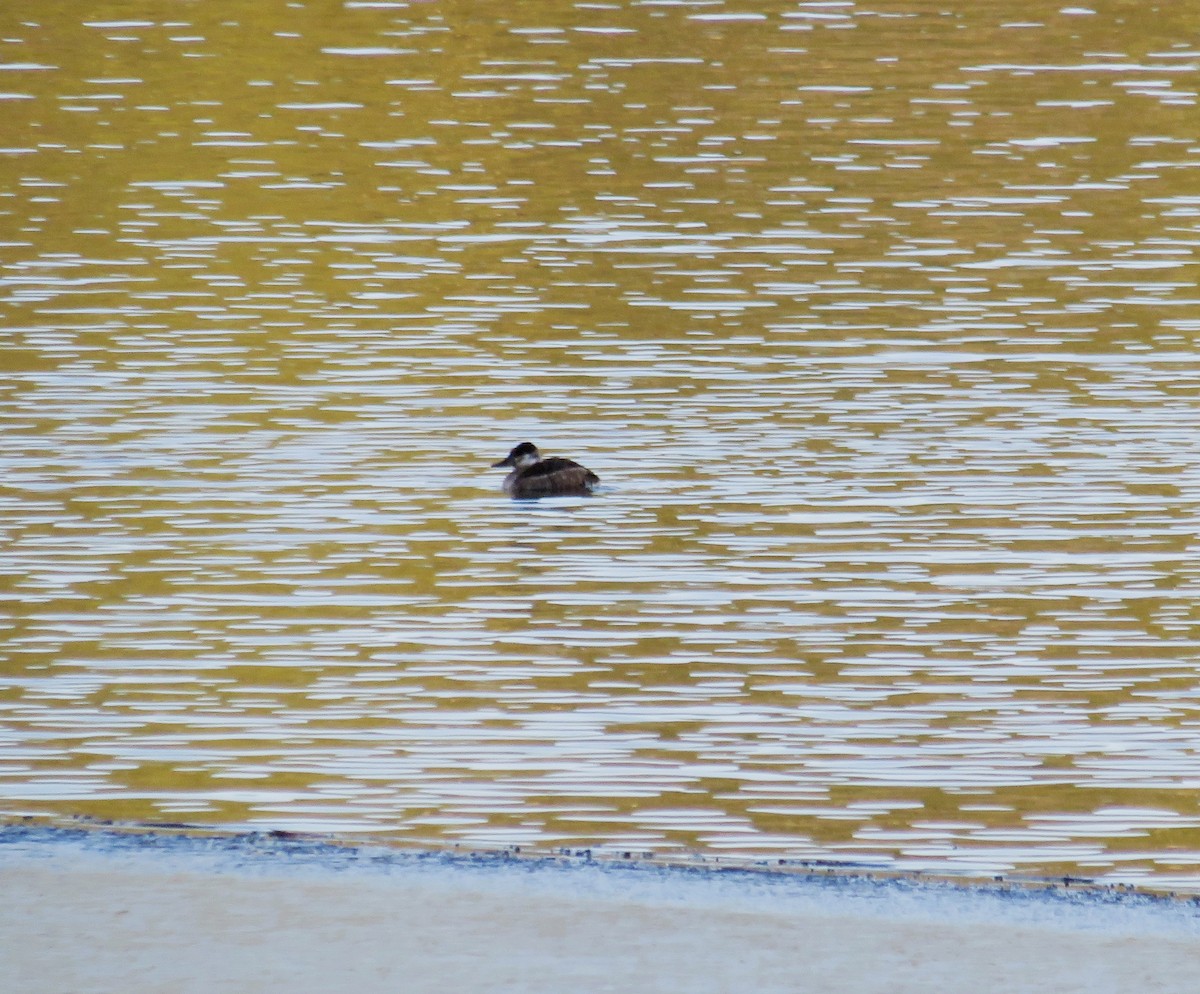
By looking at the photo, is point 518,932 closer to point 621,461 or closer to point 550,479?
point 550,479

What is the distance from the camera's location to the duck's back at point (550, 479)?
17.2 metres

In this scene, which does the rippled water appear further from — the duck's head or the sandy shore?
the sandy shore

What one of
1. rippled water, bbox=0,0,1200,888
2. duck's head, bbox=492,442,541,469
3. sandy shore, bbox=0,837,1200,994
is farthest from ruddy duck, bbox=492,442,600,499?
sandy shore, bbox=0,837,1200,994

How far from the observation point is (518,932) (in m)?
7.49

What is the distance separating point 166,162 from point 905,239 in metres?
10.3

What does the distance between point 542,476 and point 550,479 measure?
6 cm

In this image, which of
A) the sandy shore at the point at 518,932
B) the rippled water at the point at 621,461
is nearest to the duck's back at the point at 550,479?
the rippled water at the point at 621,461

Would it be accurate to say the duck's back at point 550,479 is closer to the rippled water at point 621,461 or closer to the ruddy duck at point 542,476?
the ruddy duck at point 542,476

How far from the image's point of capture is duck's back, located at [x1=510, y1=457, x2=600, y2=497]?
17156 millimetres

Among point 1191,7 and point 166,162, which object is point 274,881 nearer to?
point 166,162

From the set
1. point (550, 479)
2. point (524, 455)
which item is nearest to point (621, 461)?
point (524, 455)

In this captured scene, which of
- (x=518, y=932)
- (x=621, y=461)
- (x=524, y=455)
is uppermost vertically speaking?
(x=518, y=932)

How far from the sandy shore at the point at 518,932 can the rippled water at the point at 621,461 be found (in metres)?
1.91

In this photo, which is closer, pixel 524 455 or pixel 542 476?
pixel 542 476
